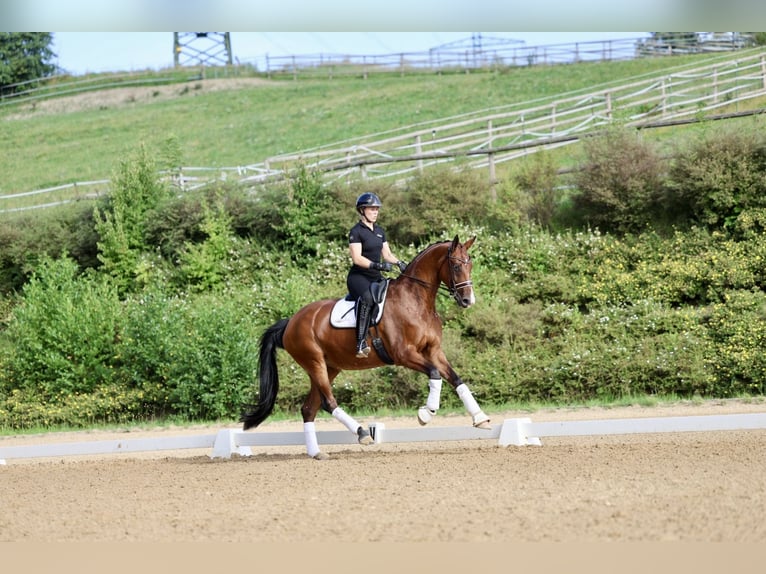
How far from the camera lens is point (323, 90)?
49.7m

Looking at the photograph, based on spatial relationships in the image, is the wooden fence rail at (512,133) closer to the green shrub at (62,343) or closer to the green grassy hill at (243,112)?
the green grassy hill at (243,112)

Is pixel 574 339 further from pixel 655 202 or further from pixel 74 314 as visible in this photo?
pixel 74 314

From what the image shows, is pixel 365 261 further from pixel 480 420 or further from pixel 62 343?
pixel 62 343

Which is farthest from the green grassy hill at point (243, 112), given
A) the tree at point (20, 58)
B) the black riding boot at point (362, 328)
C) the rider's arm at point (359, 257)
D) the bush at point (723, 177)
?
the black riding boot at point (362, 328)

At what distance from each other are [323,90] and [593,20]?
48458mm

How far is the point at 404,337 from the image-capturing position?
381 inches

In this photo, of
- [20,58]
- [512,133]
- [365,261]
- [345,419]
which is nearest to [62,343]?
[345,419]

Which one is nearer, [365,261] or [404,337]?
[404,337]

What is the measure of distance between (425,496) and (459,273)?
311 centimetres

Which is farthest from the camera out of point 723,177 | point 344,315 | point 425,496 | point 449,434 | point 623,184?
point 623,184

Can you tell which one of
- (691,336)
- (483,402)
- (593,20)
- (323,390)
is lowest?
(483,402)

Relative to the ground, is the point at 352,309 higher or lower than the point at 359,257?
lower

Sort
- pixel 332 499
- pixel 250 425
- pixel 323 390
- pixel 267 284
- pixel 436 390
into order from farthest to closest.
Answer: pixel 267 284, pixel 250 425, pixel 323 390, pixel 436 390, pixel 332 499

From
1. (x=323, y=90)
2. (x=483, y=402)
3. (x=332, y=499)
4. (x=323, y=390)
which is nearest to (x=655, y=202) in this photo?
(x=483, y=402)
